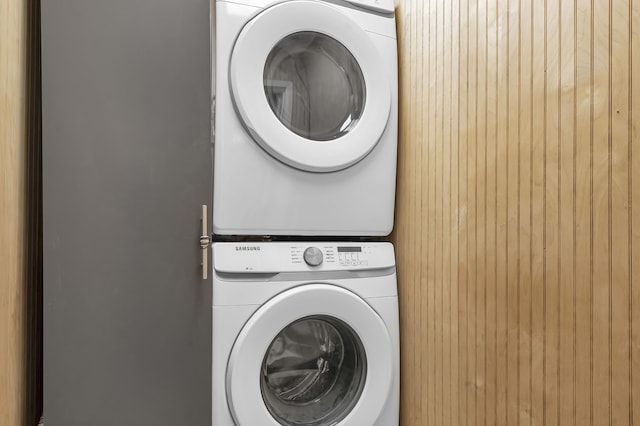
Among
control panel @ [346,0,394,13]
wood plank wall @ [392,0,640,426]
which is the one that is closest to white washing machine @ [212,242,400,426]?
wood plank wall @ [392,0,640,426]

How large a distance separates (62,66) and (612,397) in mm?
1405

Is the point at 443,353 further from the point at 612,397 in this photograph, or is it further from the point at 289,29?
the point at 289,29

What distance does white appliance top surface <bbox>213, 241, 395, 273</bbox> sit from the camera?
53.9 inches

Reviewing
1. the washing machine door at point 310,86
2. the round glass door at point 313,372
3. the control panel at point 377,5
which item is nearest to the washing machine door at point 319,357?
the round glass door at point 313,372

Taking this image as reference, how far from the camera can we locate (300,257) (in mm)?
1448

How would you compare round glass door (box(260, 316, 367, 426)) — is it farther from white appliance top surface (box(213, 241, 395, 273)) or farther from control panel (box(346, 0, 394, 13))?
control panel (box(346, 0, 394, 13))

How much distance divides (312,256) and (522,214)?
64cm

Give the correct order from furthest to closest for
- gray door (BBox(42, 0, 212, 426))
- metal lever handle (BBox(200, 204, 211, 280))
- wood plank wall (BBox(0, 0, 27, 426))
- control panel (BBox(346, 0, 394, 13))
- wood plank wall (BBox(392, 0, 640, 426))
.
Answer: control panel (BBox(346, 0, 394, 13)) < metal lever handle (BBox(200, 204, 211, 280)) < gray door (BBox(42, 0, 212, 426)) < wood plank wall (BBox(0, 0, 27, 426)) < wood plank wall (BBox(392, 0, 640, 426))

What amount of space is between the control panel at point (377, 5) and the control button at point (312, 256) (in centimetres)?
Result: 84

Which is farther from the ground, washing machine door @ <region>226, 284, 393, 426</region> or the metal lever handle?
the metal lever handle

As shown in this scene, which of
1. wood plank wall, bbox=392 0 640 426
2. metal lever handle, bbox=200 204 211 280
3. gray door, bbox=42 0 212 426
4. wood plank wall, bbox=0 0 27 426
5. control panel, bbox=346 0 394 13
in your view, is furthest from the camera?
control panel, bbox=346 0 394 13

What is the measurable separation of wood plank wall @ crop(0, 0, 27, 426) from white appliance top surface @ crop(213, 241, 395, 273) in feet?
1.61

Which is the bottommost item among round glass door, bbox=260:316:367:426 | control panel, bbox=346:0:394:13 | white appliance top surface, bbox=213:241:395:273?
round glass door, bbox=260:316:367:426

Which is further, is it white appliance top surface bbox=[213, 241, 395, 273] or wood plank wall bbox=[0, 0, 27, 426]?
white appliance top surface bbox=[213, 241, 395, 273]
